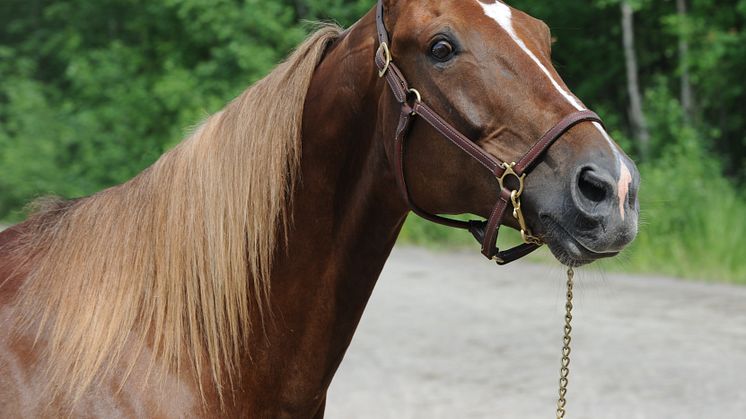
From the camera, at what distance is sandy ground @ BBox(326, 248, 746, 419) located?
5.20 m

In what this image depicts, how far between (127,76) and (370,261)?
14.0 m

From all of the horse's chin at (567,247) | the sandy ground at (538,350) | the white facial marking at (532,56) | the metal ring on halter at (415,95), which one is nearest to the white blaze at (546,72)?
the white facial marking at (532,56)

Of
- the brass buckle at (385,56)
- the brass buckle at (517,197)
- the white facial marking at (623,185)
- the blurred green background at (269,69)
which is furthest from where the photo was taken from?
the blurred green background at (269,69)

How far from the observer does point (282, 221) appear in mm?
2045

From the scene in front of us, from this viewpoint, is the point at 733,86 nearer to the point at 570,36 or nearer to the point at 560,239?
the point at 570,36

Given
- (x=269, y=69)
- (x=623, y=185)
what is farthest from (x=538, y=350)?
(x=269, y=69)

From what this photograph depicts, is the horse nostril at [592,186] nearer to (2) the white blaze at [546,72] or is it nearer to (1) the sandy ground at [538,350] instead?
(2) the white blaze at [546,72]

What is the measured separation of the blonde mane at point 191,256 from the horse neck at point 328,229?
0.04 m

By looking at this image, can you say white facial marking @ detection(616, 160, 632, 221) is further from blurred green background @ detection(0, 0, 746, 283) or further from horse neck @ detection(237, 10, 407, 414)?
blurred green background @ detection(0, 0, 746, 283)

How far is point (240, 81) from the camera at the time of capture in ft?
43.3

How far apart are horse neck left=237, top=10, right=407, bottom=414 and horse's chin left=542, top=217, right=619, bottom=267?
0.39 m

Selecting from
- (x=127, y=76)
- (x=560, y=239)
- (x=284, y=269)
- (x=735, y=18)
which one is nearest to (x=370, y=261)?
(x=284, y=269)

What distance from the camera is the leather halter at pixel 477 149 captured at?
1778 millimetres

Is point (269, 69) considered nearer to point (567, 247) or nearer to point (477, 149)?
point (477, 149)
